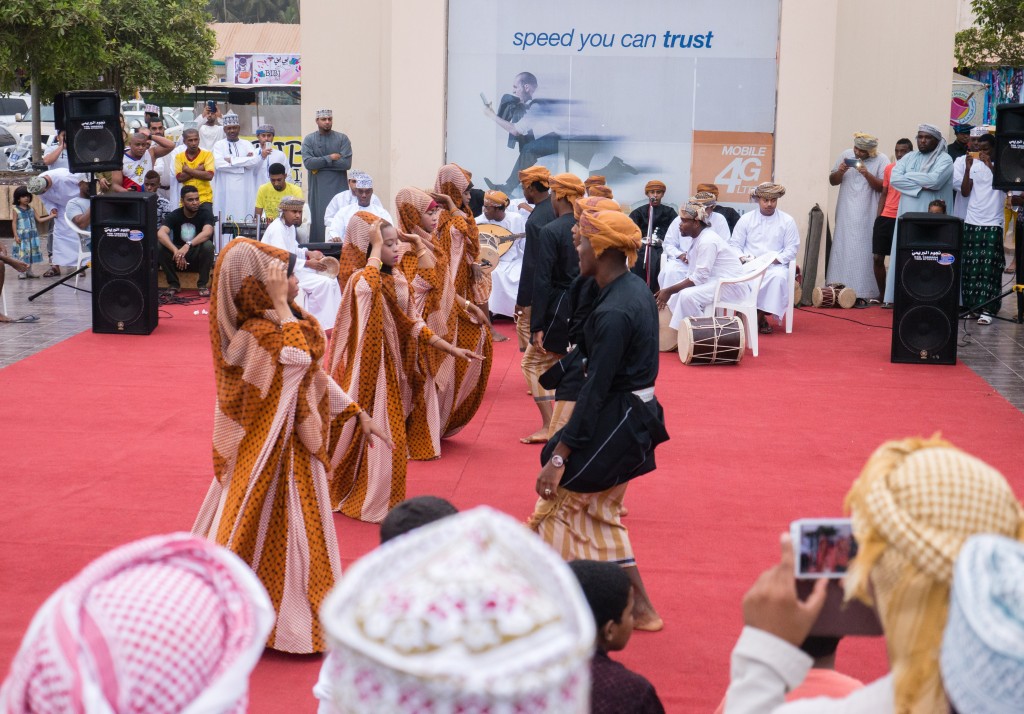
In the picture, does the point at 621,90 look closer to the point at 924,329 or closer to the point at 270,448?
the point at 924,329

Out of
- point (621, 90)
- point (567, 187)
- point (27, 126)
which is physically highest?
point (621, 90)

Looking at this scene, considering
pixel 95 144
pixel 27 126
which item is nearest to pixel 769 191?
pixel 95 144

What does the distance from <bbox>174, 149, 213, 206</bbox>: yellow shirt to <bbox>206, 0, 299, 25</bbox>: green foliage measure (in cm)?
3945

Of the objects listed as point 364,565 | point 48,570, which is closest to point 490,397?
point 48,570

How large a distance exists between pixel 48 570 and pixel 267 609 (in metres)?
4.19

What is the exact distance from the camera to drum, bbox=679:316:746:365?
1038cm

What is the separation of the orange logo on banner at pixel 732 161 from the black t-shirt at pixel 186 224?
17.8ft

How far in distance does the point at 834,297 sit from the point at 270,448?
1019 cm

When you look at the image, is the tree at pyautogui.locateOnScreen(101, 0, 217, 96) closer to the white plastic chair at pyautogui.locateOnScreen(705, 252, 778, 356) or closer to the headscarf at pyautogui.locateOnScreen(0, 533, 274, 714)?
the white plastic chair at pyautogui.locateOnScreen(705, 252, 778, 356)

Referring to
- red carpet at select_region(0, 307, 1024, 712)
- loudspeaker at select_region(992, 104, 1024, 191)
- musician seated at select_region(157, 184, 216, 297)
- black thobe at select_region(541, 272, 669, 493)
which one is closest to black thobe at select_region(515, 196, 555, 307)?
red carpet at select_region(0, 307, 1024, 712)

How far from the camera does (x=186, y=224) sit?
13.5 m

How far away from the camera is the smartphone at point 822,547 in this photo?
1956 mm

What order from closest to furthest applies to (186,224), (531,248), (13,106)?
1. (531,248)
2. (186,224)
3. (13,106)

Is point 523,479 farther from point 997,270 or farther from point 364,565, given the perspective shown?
point 997,270
